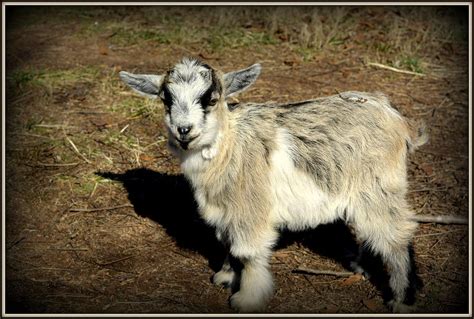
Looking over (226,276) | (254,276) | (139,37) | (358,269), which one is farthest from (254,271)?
(139,37)

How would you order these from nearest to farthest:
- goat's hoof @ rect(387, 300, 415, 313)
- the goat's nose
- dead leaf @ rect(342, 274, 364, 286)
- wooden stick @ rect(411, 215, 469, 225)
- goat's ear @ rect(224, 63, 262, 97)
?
the goat's nose
goat's ear @ rect(224, 63, 262, 97)
goat's hoof @ rect(387, 300, 415, 313)
dead leaf @ rect(342, 274, 364, 286)
wooden stick @ rect(411, 215, 469, 225)

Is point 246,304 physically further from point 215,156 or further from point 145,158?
point 145,158

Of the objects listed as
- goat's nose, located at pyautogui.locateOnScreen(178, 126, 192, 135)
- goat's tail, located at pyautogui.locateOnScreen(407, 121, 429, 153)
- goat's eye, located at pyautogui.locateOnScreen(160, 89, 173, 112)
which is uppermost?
goat's eye, located at pyautogui.locateOnScreen(160, 89, 173, 112)

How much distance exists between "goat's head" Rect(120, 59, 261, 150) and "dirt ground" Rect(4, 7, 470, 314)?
1421 mm

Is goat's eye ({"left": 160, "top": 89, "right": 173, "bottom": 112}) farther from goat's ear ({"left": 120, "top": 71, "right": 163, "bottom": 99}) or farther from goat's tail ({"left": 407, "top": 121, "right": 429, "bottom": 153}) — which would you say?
goat's tail ({"left": 407, "top": 121, "right": 429, "bottom": 153})

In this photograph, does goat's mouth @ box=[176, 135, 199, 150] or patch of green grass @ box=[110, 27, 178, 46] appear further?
patch of green grass @ box=[110, 27, 178, 46]

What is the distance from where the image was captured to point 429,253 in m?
5.82

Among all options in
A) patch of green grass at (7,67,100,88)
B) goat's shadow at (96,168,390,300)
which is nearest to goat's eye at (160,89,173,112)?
goat's shadow at (96,168,390,300)

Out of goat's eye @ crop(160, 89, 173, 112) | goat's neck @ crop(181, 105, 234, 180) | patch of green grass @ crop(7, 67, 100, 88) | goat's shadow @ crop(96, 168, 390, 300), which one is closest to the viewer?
goat's eye @ crop(160, 89, 173, 112)

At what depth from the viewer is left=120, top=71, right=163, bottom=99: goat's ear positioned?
502 centimetres

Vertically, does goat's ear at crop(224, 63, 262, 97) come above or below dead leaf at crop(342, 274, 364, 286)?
above

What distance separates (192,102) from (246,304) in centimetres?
163

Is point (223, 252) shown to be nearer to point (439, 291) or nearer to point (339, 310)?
point (339, 310)

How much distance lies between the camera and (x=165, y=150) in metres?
7.08
